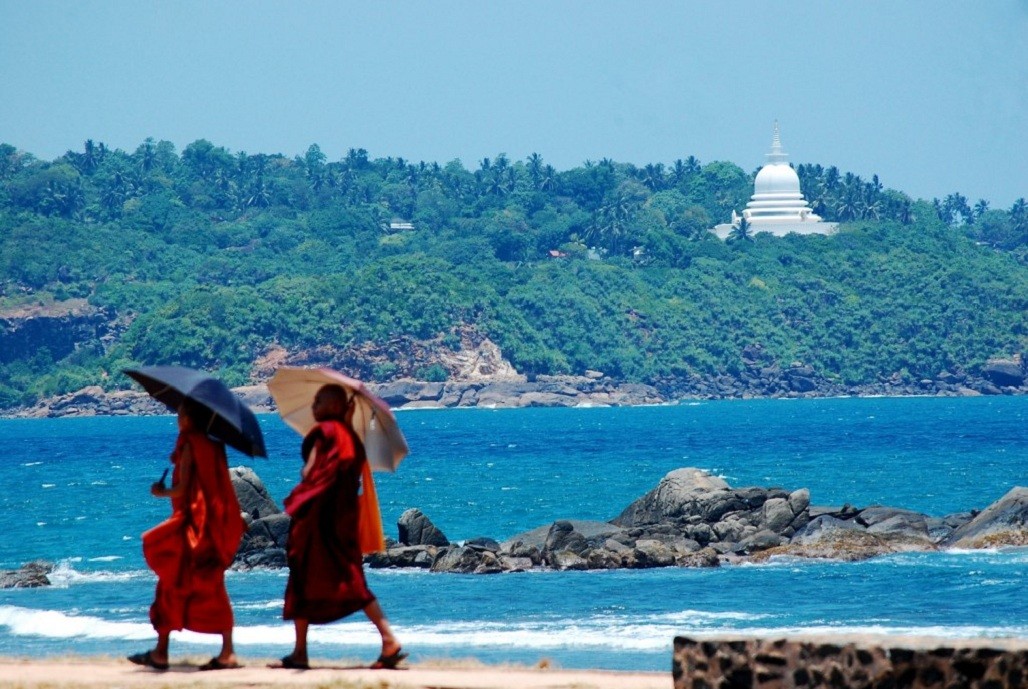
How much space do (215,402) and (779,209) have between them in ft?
478

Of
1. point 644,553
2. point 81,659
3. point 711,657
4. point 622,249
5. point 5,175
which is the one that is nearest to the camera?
point 711,657

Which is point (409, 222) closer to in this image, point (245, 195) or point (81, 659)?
point (245, 195)

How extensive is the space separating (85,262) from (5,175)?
3026cm

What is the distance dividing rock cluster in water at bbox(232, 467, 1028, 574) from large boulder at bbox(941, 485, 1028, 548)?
20 millimetres

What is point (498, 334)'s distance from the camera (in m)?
128

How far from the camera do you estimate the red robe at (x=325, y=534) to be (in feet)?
36.0

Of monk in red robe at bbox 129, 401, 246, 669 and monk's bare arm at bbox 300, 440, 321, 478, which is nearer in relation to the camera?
monk's bare arm at bbox 300, 440, 321, 478

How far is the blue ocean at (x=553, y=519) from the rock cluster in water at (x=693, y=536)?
2.82 feet

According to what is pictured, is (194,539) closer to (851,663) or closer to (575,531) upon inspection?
(851,663)

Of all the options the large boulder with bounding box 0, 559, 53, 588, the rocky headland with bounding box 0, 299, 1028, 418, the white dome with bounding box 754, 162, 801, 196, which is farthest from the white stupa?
the large boulder with bounding box 0, 559, 53, 588

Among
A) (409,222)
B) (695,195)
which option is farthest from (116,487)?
(695,195)

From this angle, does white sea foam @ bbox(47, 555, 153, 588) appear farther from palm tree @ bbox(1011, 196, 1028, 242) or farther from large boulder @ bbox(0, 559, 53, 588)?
palm tree @ bbox(1011, 196, 1028, 242)

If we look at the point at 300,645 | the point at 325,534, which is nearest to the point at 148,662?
the point at 300,645

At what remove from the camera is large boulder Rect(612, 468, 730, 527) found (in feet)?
115
